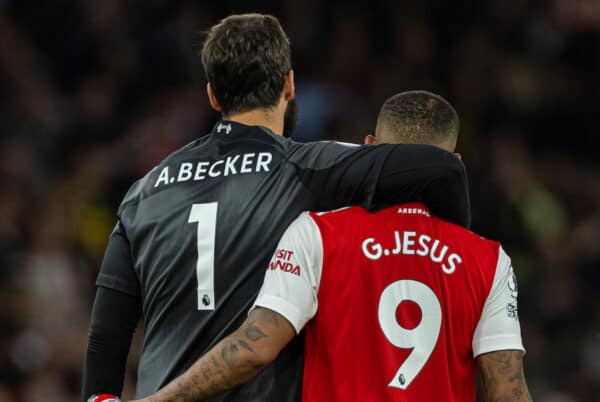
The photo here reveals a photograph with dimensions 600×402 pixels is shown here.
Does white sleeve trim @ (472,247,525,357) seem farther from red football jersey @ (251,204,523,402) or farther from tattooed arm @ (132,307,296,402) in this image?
tattooed arm @ (132,307,296,402)

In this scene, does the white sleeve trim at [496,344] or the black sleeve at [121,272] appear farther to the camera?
the black sleeve at [121,272]

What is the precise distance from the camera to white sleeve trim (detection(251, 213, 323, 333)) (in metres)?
3.01

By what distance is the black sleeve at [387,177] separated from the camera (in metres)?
3.16

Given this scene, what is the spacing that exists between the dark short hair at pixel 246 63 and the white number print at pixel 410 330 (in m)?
0.68

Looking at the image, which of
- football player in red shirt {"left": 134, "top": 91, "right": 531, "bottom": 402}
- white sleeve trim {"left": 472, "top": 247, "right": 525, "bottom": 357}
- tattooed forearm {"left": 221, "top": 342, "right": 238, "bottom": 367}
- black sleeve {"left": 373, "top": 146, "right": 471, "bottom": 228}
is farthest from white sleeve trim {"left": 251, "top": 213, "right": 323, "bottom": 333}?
white sleeve trim {"left": 472, "top": 247, "right": 525, "bottom": 357}

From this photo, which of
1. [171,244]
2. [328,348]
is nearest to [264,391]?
[328,348]

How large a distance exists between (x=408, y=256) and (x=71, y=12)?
6.97 m

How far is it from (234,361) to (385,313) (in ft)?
1.42

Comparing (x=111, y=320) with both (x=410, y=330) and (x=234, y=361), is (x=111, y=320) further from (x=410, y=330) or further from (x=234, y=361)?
(x=410, y=330)

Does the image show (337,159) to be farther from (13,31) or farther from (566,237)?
(13,31)

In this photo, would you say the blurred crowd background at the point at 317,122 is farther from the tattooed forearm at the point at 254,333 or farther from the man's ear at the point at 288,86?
the tattooed forearm at the point at 254,333

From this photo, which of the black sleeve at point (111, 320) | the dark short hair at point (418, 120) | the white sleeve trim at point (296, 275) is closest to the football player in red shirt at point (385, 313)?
the white sleeve trim at point (296, 275)

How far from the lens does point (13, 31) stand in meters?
9.64

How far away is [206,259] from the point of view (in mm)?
3195
